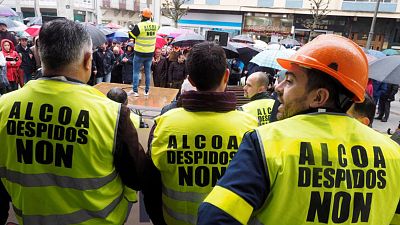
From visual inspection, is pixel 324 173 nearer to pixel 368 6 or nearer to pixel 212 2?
pixel 368 6

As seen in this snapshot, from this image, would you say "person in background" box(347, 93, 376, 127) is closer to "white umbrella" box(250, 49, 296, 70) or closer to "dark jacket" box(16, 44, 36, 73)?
"white umbrella" box(250, 49, 296, 70)

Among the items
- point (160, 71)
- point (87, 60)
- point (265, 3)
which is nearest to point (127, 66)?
point (160, 71)

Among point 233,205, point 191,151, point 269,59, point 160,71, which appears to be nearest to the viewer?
point 233,205

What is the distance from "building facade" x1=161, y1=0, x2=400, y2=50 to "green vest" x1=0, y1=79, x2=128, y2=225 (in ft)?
90.9

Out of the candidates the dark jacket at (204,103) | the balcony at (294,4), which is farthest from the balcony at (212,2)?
the dark jacket at (204,103)

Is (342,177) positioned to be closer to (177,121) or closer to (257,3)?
(177,121)

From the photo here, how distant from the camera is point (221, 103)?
6.00ft

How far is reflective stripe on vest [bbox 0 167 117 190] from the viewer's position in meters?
1.50

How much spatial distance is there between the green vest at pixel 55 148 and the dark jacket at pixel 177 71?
7.52 m

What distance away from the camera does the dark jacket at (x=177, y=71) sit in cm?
900

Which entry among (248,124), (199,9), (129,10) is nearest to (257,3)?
(199,9)

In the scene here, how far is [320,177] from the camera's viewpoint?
112 centimetres

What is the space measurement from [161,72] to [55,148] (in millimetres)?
8127

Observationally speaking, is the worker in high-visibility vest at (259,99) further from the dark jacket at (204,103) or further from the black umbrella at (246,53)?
the black umbrella at (246,53)
